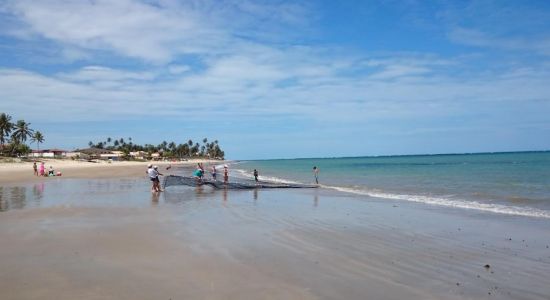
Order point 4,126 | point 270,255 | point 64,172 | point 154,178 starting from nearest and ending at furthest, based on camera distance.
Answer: point 270,255 < point 154,178 < point 64,172 < point 4,126

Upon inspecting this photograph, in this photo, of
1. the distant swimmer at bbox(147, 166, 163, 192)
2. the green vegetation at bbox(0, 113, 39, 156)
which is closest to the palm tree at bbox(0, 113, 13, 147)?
the green vegetation at bbox(0, 113, 39, 156)

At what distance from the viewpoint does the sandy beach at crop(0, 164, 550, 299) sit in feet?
20.9

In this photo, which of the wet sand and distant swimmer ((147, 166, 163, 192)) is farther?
distant swimmer ((147, 166, 163, 192))

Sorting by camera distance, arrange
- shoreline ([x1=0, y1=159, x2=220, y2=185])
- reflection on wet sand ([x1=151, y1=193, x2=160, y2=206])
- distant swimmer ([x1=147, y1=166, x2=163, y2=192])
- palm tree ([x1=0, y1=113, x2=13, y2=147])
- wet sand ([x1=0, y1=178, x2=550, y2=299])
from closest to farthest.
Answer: wet sand ([x1=0, y1=178, x2=550, y2=299]) < reflection on wet sand ([x1=151, y1=193, x2=160, y2=206]) < distant swimmer ([x1=147, y1=166, x2=163, y2=192]) < shoreline ([x1=0, y1=159, x2=220, y2=185]) < palm tree ([x1=0, y1=113, x2=13, y2=147])

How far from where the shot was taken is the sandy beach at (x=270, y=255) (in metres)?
6.36

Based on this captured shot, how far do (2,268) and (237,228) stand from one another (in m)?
5.56

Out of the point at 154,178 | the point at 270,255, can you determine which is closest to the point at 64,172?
the point at 154,178

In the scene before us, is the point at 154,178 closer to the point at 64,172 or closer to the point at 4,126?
the point at 64,172

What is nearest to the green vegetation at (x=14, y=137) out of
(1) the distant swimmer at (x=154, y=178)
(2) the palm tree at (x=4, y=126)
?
(2) the palm tree at (x=4, y=126)

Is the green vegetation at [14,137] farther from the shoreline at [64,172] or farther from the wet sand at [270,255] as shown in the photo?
the wet sand at [270,255]

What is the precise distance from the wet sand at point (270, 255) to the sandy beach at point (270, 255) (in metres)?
0.02

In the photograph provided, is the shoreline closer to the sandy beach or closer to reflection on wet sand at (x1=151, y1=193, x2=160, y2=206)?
reflection on wet sand at (x1=151, y1=193, x2=160, y2=206)

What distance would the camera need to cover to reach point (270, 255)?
8.54 metres

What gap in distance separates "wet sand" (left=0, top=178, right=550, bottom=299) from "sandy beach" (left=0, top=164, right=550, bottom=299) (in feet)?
0.08
